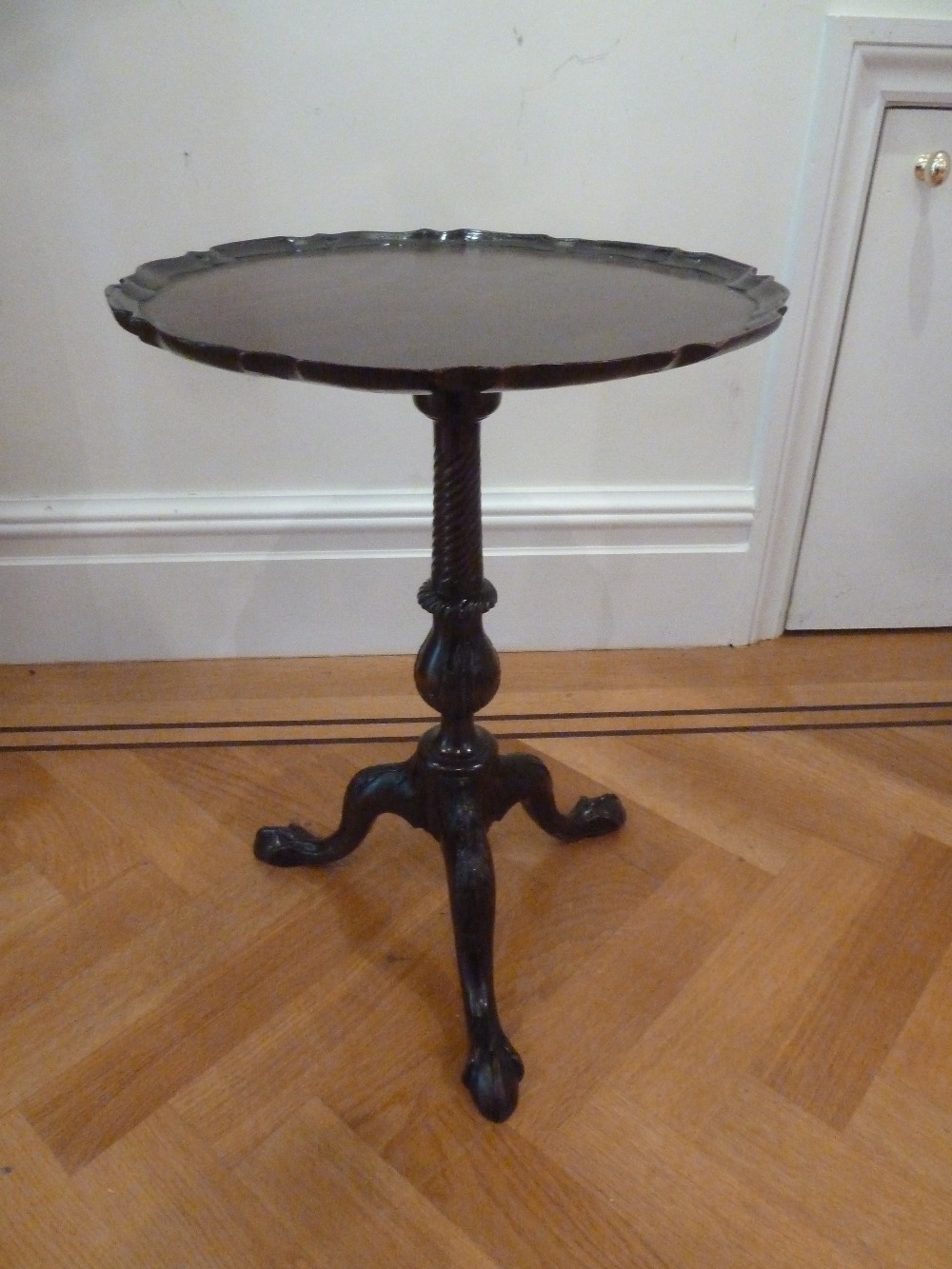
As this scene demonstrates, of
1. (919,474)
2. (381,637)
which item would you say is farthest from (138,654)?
(919,474)

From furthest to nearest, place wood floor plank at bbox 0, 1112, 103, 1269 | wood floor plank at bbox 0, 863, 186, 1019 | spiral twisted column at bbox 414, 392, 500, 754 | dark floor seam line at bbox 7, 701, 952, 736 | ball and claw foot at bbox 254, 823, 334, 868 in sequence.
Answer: dark floor seam line at bbox 7, 701, 952, 736
ball and claw foot at bbox 254, 823, 334, 868
wood floor plank at bbox 0, 863, 186, 1019
spiral twisted column at bbox 414, 392, 500, 754
wood floor plank at bbox 0, 1112, 103, 1269

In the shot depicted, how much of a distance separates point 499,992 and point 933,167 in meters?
1.26

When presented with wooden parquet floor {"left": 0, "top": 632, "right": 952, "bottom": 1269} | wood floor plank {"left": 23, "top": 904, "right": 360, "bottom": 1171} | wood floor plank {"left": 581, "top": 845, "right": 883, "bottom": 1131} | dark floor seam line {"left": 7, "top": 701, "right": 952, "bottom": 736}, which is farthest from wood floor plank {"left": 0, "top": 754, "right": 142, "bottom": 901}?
wood floor plank {"left": 581, "top": 845, "right": 883, "bottom": 1131}

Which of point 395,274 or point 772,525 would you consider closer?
point 395,274

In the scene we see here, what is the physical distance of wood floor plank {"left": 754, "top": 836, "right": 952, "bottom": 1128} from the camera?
0.93 meters

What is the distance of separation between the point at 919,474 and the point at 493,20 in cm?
96

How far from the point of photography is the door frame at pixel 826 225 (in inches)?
49.2

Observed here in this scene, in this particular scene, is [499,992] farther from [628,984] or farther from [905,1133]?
[905,1133]

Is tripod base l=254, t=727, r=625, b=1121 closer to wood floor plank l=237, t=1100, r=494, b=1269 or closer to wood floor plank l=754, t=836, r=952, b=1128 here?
wood floor plank l=237, t=1100, r=494, b=1269

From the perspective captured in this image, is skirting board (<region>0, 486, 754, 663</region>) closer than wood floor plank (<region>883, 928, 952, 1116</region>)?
No

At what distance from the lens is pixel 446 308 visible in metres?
0.79

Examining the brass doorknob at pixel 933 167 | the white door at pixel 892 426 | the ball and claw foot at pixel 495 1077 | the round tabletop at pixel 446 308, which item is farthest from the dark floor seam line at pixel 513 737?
the brass doorknob at pixel 933 167

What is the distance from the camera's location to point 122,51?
122cm

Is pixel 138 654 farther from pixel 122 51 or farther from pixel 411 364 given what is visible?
pixel 411 364
